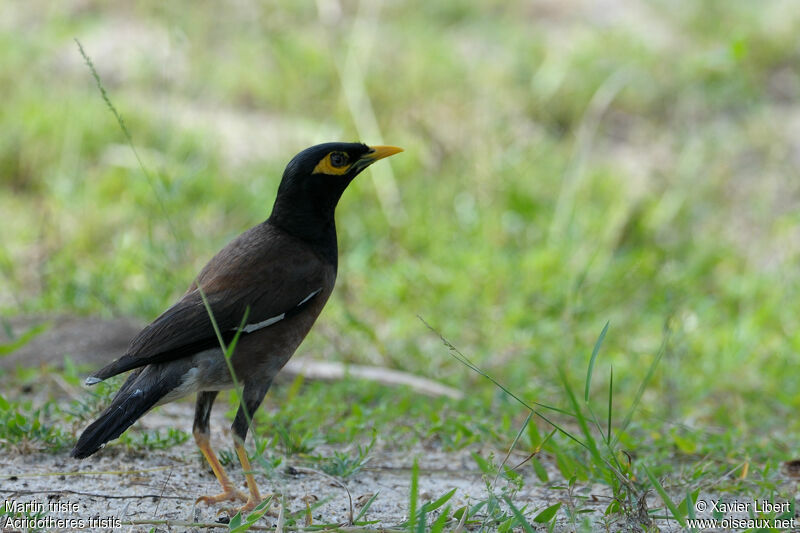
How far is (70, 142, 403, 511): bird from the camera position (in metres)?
3.23

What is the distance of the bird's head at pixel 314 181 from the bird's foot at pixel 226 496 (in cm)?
105

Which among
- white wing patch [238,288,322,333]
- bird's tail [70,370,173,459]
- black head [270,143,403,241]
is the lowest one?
bird's tail [70,370,173,459]

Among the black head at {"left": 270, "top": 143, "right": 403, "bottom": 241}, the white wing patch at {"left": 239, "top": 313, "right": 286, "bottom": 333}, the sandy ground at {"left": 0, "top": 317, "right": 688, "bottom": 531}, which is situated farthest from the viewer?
the black head at {"left": 270, "top": 143, "right": 403, "bottom": 241}

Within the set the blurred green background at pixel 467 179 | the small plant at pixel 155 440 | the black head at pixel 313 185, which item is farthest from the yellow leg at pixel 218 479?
the blurred green background at pixel 467 179

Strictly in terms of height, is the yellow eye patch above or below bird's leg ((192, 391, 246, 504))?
above

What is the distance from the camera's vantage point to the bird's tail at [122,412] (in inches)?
117

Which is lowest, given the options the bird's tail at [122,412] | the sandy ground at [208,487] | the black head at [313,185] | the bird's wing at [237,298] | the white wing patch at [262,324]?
the sandy ground at [208,487]

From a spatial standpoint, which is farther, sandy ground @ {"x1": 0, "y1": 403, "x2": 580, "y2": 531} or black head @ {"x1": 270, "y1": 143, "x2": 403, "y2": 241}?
black head @ {"x1": 270, "y1": 143, "x2": 403, "y2": 241}

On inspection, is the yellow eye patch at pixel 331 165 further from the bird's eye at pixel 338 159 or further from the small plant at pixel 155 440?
the small plant at pixel 155 440

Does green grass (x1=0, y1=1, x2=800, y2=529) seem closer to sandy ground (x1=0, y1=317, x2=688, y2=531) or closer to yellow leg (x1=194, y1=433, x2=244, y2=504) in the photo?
sandy ground (x1=0, y1=317, x2=688, y2=531)

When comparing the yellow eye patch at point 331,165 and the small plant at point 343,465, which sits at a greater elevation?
the yellow eye patch at point 331,165

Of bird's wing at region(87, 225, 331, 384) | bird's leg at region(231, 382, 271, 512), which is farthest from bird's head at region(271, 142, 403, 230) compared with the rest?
bird's leg at region(231, 382, 271, 512)

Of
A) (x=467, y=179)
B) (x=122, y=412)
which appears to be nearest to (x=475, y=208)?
(x=467, y=179)

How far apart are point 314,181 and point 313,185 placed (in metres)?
0.02
